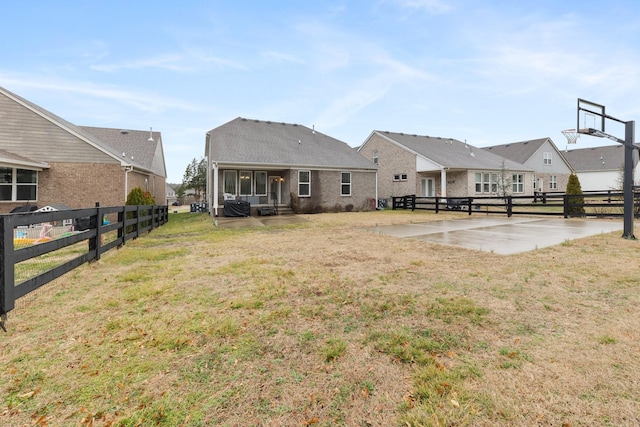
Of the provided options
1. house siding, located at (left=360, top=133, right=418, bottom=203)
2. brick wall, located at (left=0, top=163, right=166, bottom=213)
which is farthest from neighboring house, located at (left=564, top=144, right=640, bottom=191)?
brick wall, located at (left=0, top=163, right=166, bottom=213)

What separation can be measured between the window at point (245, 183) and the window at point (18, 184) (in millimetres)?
9783

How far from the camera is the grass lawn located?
198cm

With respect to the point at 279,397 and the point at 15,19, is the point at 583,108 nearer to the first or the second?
the point at 279,397

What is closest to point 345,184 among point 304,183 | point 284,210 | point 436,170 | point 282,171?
point 304,183

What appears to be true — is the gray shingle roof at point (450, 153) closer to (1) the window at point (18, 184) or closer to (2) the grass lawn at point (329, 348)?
(2) the grass lawn at point (329, 348)

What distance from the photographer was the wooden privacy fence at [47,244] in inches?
130

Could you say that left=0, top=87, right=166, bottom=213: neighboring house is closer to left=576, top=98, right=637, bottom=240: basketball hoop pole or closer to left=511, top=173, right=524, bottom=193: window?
left=576, top=98, right=637, bottom=240: basketball hoop pole

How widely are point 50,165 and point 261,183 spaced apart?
Result: 10524 mm

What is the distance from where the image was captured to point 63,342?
291 cm

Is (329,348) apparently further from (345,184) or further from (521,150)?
(521,150)

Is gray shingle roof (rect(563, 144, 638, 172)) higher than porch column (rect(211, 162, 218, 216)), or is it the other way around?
gray shingle roof (rect(563, 144, 638, 172))

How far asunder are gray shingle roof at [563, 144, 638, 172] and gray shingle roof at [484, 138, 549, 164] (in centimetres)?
1117

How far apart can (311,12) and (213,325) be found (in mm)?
18474

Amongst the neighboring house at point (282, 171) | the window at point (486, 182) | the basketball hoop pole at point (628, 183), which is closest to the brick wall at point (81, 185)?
the neighboring house at point (282, 171)
